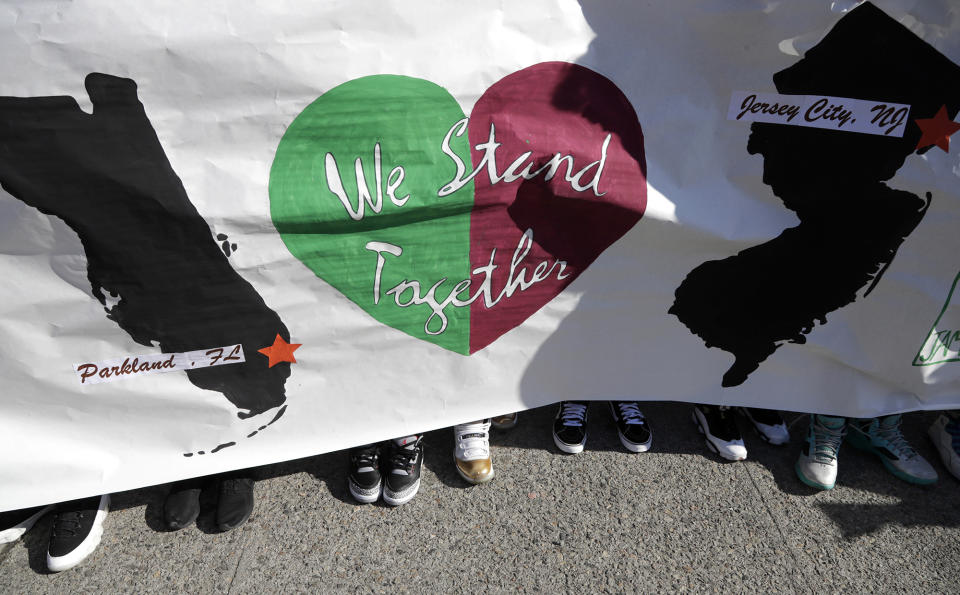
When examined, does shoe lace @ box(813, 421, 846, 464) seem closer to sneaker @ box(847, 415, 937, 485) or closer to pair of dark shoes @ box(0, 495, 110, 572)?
sneaker @ box(847, 415, 937, 485)

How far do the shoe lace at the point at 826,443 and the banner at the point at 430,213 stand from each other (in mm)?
244

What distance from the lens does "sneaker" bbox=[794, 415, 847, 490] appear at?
76.1 inches

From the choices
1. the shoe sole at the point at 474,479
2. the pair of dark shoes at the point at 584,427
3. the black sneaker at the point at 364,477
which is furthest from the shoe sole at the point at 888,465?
the black sneaker at the point at 364,477

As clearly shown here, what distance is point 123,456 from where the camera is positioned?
1.68m

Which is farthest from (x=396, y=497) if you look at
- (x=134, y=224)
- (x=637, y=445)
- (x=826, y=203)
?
(x=826, y=203)

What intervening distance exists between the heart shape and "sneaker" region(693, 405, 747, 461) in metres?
0.80

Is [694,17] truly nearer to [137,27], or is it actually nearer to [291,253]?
[291,253]

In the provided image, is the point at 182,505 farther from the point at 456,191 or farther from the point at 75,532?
the point at 456,191

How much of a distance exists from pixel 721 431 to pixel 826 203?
33.2 inches

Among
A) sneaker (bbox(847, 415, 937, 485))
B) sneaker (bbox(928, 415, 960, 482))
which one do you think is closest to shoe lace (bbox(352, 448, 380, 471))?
sneaker (bbox(847, 415, 937, 485))

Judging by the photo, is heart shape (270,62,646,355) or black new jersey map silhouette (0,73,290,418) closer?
black new jersey map silhouette (0,73,290,418)

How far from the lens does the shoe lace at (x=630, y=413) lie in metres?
2.11

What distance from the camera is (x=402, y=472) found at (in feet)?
6.07

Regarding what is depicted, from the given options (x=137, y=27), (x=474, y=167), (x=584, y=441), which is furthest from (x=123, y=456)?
(x=584, y=441)
